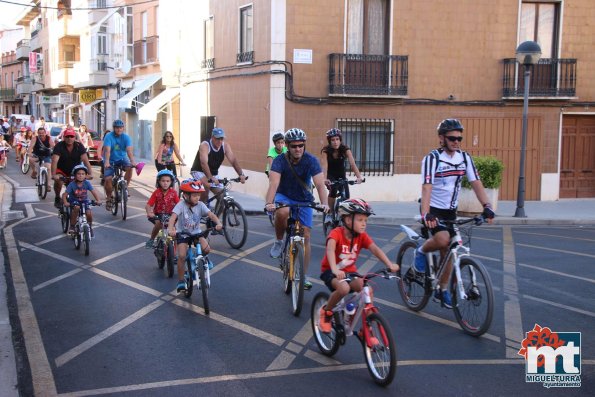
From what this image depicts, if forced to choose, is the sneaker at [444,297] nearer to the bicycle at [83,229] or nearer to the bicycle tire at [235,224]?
the bicycle tire at [235,224]

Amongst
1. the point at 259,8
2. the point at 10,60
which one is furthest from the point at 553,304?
the point at 10,60

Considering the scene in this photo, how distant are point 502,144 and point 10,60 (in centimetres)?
6786

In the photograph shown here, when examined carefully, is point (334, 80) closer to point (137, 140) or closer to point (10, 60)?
point (137, 140)

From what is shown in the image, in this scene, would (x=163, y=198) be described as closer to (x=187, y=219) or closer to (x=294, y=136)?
(x=187, y=219)

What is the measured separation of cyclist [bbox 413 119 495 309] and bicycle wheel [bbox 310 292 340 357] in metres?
1.36

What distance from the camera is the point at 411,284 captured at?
24.3ft

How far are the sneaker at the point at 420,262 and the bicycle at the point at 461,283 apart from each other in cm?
4

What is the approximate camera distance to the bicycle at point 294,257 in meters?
7.09

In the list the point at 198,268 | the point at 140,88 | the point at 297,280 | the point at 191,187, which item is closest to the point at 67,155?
the point at 191,187

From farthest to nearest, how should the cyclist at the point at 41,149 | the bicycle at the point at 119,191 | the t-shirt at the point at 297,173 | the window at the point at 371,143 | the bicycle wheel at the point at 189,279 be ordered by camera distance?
the window at the point at 371,143 → the cyclist at the point at 41,149 → the bicycle at the point at 119,191 → the t-shirt at the point at 297,173 → the bicycle wheel at the point at 189,279

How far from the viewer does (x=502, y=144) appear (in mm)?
18906

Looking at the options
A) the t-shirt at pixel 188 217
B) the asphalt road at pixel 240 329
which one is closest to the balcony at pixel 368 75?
the asphalt road at pixel 240 329

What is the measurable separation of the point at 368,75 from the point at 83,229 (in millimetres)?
9870

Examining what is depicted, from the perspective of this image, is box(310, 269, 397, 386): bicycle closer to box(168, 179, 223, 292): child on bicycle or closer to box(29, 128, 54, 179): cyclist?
box(168, 179, 223, 292): child on bicycle
